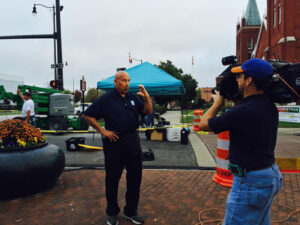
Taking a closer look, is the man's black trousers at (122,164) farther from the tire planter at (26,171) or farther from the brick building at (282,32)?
the brick building at (282,32)

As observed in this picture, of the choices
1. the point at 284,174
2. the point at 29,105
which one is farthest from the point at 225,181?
the point at 29,105

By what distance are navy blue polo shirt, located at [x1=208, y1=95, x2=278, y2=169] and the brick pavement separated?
193 centimetres

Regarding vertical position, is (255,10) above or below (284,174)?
above

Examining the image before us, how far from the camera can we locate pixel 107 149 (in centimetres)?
341

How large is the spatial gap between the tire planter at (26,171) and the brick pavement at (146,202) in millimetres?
150

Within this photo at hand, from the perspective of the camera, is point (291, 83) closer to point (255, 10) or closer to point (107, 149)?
point (107, 149)

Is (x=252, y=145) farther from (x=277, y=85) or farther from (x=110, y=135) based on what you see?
(x=110, y=135)

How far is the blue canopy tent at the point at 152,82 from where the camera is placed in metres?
10.8

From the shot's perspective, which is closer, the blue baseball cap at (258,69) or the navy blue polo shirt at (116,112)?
the blue baseball cap at (258,69)

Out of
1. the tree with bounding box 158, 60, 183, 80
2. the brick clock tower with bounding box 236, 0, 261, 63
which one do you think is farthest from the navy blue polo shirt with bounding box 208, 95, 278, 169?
the brick clock tower with bounding box 236, 0, 261, 63

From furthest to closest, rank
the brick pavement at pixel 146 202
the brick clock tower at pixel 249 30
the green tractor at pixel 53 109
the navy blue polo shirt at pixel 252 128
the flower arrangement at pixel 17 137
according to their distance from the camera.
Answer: the brick clock tower at pixel 249 30
the green tractor at pixel 53 109
the flower arrangement at pixel 17 137
the brick pavement at pixel 146 202
the navy blue polo shirt at pixel 252 128

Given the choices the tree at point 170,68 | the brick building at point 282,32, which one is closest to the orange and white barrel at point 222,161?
the brick building at point 282,32

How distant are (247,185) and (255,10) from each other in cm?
6603

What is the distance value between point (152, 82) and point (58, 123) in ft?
19.6
